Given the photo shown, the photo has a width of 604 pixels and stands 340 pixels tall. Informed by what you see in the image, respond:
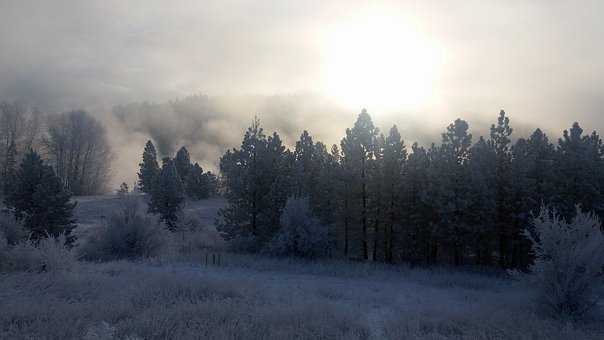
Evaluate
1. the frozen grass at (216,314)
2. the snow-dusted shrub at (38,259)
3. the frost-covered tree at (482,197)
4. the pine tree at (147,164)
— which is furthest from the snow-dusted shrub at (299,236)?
the pine tree at (147,164)

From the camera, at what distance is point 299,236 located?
31656 mm

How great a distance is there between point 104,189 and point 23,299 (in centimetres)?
7298

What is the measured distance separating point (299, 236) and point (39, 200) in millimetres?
17473

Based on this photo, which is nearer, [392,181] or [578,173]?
[578,173]

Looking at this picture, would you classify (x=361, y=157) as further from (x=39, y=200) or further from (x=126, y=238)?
(x=39, y=200)

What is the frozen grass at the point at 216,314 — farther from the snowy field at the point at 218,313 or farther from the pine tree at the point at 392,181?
the pine tree at the point at 392,181

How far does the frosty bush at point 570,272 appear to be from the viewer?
13.9 m

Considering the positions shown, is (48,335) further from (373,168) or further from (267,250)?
Result: (373,168)

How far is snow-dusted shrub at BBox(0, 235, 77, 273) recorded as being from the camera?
1558 cm

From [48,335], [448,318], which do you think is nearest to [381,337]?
[448,318]

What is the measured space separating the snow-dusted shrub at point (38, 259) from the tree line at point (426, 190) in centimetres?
1932

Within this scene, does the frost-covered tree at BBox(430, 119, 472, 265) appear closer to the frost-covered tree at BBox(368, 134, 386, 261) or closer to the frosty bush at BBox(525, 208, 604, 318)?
the frost-covered tree at BBox(368, 134, 386, 261)

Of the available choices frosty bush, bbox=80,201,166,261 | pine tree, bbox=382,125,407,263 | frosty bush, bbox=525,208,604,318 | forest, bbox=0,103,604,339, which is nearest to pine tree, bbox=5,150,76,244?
forest, bbox=0,103,604,339

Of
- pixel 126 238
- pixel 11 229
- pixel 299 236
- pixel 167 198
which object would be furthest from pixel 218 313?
pixel 167 198
